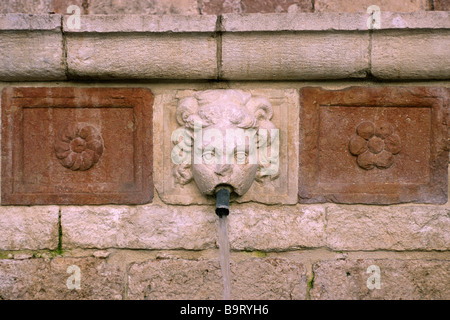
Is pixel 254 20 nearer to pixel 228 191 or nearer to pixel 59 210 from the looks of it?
pixel 228 191

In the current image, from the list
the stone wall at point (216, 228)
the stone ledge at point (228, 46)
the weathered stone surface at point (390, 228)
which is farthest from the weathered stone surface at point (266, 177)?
the weathered stone surface at point (390, 228)

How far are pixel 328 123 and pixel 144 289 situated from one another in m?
1.14

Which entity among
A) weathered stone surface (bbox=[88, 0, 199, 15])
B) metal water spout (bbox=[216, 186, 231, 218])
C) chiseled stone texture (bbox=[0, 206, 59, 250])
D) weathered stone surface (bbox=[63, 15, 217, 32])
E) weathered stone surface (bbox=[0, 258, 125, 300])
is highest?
weathered stone surface (bbox=[88, 0, 199, 15])

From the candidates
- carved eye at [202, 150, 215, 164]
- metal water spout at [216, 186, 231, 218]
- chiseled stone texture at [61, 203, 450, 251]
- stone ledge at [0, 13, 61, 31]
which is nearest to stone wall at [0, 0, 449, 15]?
stone ledge at [0, 13, 61, 31]

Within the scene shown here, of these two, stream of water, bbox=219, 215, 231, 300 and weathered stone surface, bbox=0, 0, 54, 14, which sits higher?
weathered stone surface, bbox=0, 0, 54, 14

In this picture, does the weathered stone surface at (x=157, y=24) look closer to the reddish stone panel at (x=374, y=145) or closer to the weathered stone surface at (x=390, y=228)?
the reddish stone panel at (x=374, y=145)

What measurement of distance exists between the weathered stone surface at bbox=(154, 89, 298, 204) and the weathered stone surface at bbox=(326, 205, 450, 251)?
254 mm

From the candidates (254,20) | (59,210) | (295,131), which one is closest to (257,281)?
(295,131)

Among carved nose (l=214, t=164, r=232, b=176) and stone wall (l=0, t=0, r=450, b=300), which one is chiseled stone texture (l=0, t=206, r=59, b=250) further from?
carved nose (l=214, t=164, r=232, b=176)

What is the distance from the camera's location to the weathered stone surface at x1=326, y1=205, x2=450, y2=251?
7.63 feet

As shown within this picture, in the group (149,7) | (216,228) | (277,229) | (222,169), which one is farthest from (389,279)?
(149,7)

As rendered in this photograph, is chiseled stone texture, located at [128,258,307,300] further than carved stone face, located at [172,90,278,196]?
Yes

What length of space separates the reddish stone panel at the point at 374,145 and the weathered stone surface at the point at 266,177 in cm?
5

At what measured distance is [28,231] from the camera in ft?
7.70
